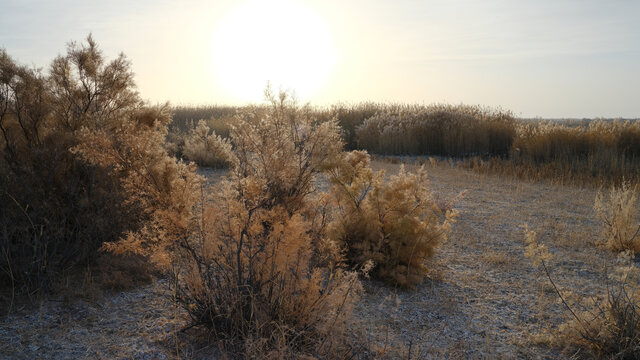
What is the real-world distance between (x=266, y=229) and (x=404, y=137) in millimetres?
14149

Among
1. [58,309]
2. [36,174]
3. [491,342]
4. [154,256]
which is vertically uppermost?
[36,174]

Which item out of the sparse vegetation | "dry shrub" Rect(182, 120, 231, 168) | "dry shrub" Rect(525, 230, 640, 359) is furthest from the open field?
"dry shrub" Rect(182, 120, 231, 168)

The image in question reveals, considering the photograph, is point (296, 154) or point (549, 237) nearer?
point (296, 154)

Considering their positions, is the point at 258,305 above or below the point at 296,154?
below

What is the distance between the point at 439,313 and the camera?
13.3 ft

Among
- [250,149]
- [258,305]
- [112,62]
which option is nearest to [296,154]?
[250,149]

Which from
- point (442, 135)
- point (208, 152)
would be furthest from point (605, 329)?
point (442, 135)

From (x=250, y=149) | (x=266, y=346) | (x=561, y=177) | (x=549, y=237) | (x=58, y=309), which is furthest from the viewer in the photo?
(x=561, y=177)

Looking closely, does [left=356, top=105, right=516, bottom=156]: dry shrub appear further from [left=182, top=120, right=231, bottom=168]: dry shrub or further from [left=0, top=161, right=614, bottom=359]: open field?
[left=0, top=161, right=614, bottom=359]: open field

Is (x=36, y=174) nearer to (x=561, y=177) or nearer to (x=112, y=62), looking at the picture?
(x=112, y=62)

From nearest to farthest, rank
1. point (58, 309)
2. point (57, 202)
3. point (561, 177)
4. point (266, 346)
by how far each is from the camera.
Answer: point (266, 346) < point (58, 309) < point (57, 202) < point (561, 177)

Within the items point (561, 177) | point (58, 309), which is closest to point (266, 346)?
point (58, 309)

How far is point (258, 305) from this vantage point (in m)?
3.06

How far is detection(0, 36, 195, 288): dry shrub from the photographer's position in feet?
12.8
